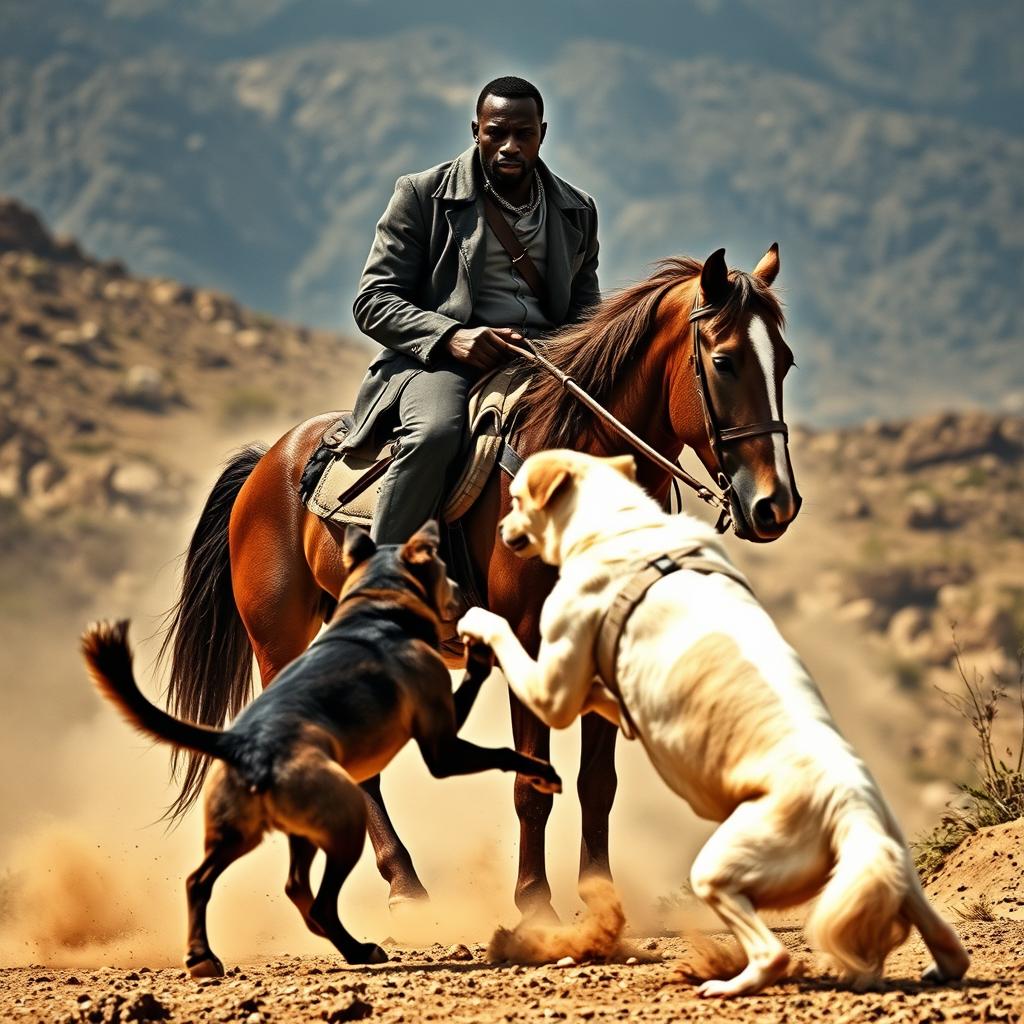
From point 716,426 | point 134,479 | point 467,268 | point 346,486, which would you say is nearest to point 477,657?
point 716,426

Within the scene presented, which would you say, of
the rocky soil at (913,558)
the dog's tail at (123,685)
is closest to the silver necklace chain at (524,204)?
the dog's tail at (123,685)

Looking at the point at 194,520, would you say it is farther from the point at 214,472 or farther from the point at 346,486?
the point at 346,486

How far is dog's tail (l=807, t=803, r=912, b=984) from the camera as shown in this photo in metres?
5.42

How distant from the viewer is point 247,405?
4953 cm

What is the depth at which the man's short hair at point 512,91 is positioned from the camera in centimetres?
838

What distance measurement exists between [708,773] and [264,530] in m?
4.04

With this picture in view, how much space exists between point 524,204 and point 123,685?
11.6ft

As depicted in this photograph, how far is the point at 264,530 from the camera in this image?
30.6 feet

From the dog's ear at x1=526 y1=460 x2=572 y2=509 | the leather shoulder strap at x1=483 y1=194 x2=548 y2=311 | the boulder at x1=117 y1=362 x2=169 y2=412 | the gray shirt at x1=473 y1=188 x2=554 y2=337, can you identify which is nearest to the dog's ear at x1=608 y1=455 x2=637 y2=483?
the dog's ear at x1=526 y1=460 x2=572 y2=509

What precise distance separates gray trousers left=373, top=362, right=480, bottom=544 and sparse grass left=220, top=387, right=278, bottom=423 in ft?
133

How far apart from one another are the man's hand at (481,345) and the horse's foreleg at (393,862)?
2141 millimetres

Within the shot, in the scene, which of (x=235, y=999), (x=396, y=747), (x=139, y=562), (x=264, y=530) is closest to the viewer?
(x=235, y=999)

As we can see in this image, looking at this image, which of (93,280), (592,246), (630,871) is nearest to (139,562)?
(93,280)

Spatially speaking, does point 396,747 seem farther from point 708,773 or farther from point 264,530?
point 264,530
